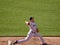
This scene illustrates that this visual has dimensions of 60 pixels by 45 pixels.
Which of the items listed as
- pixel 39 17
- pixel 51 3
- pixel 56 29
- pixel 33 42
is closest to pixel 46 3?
pixel 51 3

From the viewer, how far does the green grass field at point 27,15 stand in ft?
49.2

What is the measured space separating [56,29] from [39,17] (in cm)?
195

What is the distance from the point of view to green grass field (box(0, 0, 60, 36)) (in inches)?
590

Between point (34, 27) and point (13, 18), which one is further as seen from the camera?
point (13, 18)

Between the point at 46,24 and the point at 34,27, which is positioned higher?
the point at 34,27

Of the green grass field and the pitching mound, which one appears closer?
the pitching mound

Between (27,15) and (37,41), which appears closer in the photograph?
(37,41)

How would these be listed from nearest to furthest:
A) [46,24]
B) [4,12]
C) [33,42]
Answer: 1. [33,42]
2. [46,24]
3. [4,12]

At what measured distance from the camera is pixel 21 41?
40.3ft

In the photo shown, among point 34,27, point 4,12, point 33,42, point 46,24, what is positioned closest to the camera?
point 34,27

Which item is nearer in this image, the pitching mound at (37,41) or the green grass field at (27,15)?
the pitching mound at (37,41)

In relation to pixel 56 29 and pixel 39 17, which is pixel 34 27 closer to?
pixel 56 29

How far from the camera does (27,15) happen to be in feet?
55.8

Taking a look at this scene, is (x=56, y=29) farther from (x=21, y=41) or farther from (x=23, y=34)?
(x=21, y=41)
